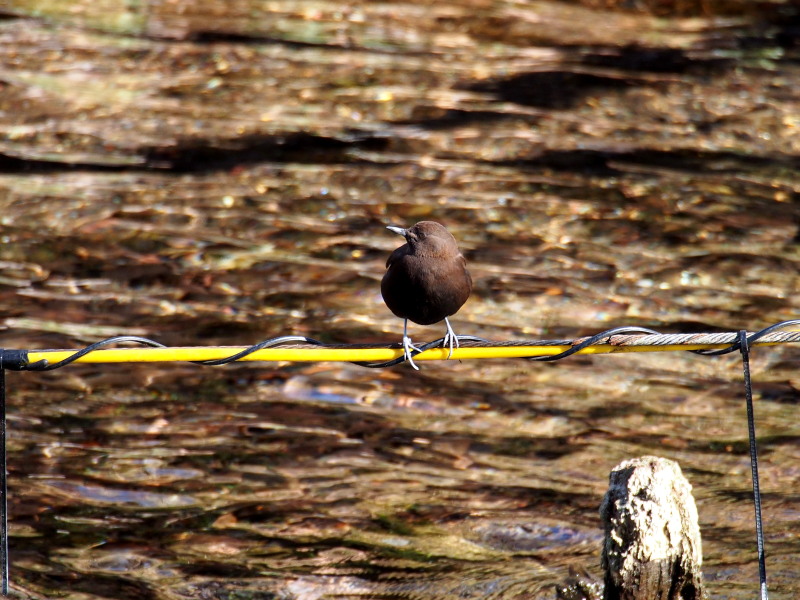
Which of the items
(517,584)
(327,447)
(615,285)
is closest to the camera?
(517,584)

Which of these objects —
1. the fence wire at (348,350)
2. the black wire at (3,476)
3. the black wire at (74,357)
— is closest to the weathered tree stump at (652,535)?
the fence wire at (348,350)

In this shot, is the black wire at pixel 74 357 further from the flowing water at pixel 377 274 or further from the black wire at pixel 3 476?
the flowing water at pixel 377 274

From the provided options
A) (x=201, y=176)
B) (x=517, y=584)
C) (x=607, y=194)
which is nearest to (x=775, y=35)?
(x=607, y=194)

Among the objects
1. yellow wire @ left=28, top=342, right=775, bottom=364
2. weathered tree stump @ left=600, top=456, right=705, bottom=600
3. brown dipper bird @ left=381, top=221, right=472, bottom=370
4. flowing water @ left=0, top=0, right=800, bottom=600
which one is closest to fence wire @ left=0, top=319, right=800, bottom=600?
yellow wire @ left=28, top=342, right=775, bottom=364

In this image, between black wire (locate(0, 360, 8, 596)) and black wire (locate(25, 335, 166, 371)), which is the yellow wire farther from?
black wire (locate(0, 360, 8, 596))

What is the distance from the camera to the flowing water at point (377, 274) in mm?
6148

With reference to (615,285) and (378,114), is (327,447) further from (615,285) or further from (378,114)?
(378,114)

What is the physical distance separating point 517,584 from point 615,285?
191 inches

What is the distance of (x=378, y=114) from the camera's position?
1323 cm

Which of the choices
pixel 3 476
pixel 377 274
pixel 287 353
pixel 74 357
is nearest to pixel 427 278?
pixel 287 353

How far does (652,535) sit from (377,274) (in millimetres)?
6135

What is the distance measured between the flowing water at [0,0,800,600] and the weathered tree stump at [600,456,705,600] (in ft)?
3.91

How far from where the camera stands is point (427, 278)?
15.5 ft

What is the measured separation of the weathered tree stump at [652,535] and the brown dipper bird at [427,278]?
1.05 m
